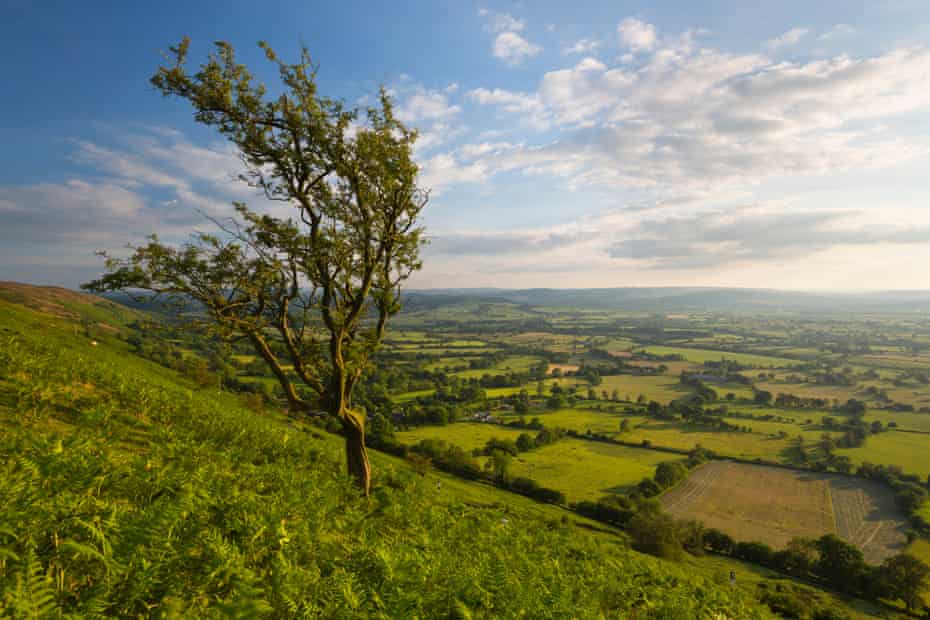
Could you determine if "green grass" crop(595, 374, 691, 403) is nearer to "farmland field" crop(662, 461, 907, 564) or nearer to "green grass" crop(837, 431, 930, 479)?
"green grass" crop(837, 431, 930, 479)

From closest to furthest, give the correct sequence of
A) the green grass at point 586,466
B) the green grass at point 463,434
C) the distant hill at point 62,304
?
the green grass at point 586,466, the green grass at point 463,434, the distant hill at point 62,304

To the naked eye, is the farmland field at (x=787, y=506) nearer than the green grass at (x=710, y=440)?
Yes

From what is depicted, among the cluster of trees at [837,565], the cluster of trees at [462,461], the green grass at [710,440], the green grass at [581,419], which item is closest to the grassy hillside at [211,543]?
the cluster of trees at [462,461]

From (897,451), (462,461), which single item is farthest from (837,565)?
(897,451)

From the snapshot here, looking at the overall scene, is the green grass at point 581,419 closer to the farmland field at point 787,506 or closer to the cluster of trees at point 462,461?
the farmland field at point 787,506

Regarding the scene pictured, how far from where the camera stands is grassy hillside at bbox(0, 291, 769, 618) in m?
3.93

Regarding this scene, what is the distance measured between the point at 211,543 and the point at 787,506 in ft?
303

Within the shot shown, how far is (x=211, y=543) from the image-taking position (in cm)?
484

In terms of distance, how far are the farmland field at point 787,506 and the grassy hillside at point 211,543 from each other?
65811 millimetres

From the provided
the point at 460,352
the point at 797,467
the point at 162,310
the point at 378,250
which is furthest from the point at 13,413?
the point at 460,352

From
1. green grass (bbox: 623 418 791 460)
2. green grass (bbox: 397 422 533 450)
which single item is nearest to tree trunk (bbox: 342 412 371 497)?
green grass (bbox: 397 422 533 450)

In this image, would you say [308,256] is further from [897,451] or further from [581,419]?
[897,451]

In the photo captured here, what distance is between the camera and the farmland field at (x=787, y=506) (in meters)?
61.0

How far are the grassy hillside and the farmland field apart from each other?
6581cm
